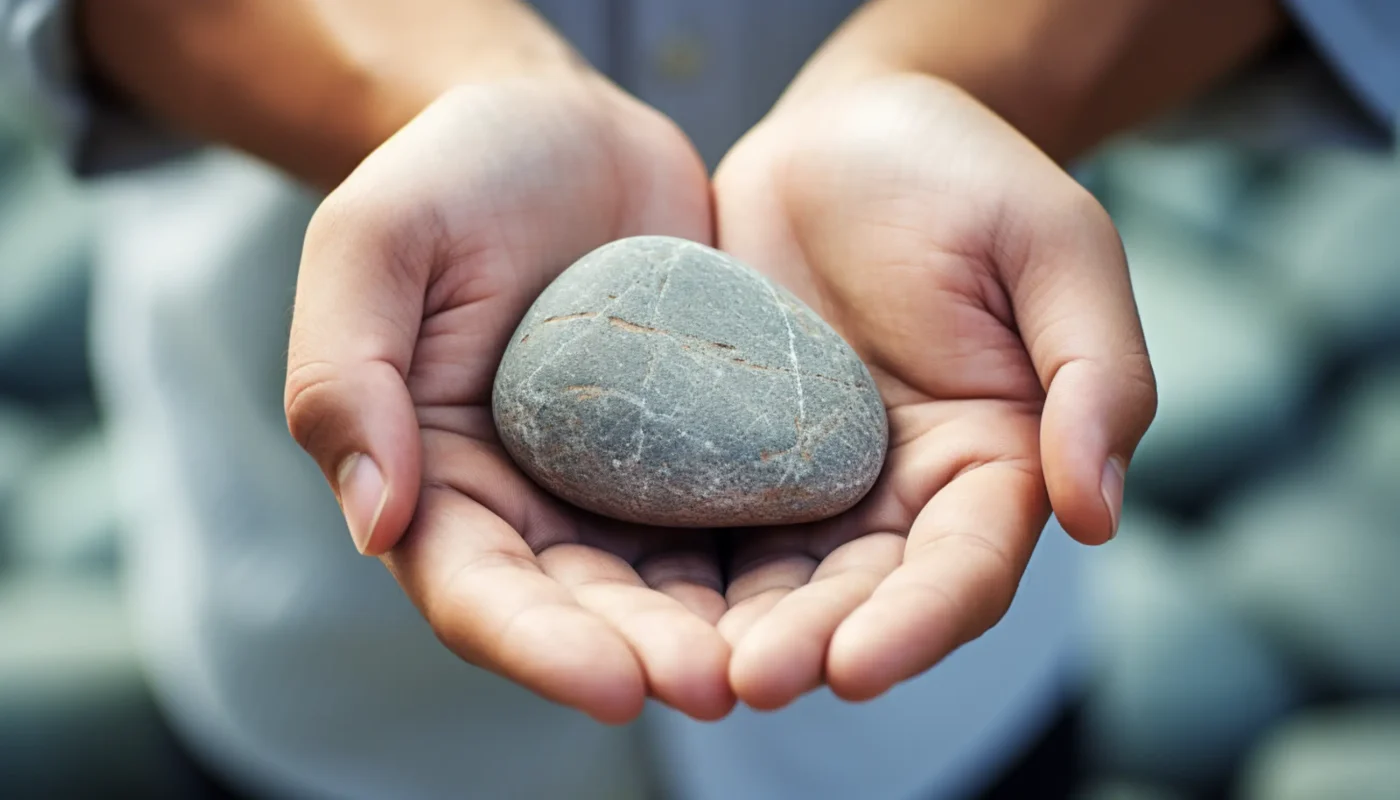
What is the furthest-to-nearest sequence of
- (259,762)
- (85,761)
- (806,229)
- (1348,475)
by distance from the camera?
(1348,475) < (85,761) < (259,762) < (806,229)

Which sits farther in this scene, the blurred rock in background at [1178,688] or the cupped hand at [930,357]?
the blurred rock in background at [1178,688]

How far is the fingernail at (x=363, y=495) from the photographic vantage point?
2.00 feet

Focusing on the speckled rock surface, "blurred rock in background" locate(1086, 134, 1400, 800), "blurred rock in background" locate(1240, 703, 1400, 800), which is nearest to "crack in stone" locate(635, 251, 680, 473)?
the speckled rock surface

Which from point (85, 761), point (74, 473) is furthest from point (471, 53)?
point (74, 473)

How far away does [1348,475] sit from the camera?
5.89ft

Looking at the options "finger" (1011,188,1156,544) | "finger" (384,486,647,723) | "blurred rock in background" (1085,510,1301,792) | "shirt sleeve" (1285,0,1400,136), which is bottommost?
"blurred rock in background" (1085,510,1301,792)

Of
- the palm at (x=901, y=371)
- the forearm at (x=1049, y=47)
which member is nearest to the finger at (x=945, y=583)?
the palm at (x=901, y=371)

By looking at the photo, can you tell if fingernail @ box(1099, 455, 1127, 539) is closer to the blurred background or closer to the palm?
the palm

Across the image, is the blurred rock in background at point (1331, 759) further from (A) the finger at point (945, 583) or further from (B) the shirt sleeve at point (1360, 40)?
(A) the finger at point (945, 583)

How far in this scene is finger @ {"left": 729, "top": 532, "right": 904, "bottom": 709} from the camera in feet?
1.75

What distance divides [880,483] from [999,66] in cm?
40

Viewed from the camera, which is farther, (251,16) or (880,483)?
(251,16)

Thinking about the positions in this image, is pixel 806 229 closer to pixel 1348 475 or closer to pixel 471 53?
pixel 471 53

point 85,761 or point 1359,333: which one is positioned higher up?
point 1359,333
